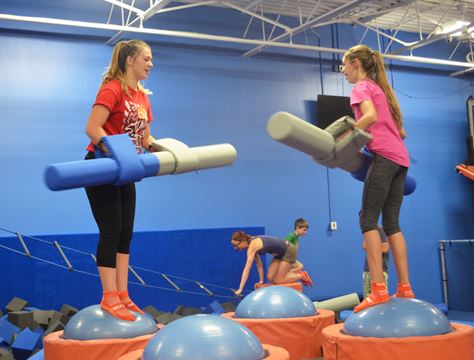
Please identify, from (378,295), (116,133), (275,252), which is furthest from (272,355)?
(275,252)

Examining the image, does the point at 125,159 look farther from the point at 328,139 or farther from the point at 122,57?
the point at 328,139

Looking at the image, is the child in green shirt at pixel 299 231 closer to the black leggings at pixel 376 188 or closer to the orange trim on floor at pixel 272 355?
the black leggings at pixel 376 188

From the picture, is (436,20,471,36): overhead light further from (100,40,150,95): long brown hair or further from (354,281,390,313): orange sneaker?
(100,40,150,95): long brown hair

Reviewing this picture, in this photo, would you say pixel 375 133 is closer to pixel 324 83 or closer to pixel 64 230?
pixel 64 230

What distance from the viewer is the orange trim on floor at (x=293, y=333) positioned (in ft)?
12.0

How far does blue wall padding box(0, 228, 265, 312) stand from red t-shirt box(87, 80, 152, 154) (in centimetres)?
406

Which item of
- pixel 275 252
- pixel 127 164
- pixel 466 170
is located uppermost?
pixel 466 170

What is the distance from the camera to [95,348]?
109 inches

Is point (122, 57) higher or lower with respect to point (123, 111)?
higher

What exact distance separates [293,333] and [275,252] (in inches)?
119

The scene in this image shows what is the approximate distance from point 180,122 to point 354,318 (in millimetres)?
5137

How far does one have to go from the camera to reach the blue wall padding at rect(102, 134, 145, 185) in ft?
7.89

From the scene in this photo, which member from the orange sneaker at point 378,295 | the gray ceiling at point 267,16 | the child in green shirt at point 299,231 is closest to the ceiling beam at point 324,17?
the gray ceiling at point 267,16

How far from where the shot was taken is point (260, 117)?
8289 millimetres
